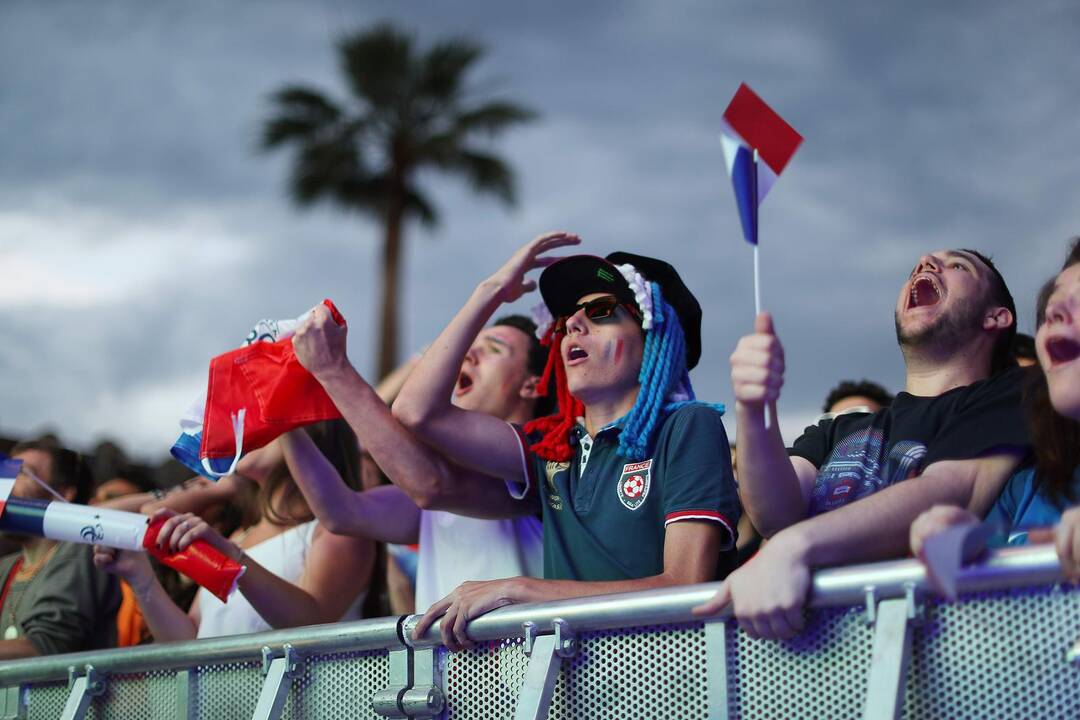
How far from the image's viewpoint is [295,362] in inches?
138

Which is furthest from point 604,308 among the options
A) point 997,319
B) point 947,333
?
point 997,319

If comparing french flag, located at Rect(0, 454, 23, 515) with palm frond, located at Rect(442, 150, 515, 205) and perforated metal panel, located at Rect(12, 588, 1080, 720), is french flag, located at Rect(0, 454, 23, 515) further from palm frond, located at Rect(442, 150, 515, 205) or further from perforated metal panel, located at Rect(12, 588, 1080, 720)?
palm frond, located at Rect(442, 150, 515, 205)

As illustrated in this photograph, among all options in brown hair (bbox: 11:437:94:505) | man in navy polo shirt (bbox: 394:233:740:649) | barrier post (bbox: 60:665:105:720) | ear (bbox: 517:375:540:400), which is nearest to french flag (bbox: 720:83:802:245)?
man in navy polo shirt (bbox: 394:233:740:649)

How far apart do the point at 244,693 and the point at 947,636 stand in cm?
162

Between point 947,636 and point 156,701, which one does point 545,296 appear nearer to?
point 156,701

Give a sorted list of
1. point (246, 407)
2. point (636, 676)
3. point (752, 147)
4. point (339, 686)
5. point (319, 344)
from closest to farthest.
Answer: point (636, 676) → point (752, 147) → point (339, 686) → point (319, 344) → point (246, 407)

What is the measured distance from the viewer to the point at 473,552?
3.65 metres

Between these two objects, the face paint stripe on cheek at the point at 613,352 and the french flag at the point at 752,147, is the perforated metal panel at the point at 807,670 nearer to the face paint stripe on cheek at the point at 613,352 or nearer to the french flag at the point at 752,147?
the french flag at the point at 752,147

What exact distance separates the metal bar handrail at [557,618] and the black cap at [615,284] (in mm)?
1201

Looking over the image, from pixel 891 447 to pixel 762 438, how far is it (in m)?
0.66

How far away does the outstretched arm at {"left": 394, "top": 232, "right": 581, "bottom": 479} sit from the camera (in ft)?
10.8

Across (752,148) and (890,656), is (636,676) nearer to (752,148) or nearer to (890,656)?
(890,656)

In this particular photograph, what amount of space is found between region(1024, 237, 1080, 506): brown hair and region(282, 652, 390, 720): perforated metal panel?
1.49 metres

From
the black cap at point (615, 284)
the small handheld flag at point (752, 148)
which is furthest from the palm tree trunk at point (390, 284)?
the small handheld flag at point (752, 148)
